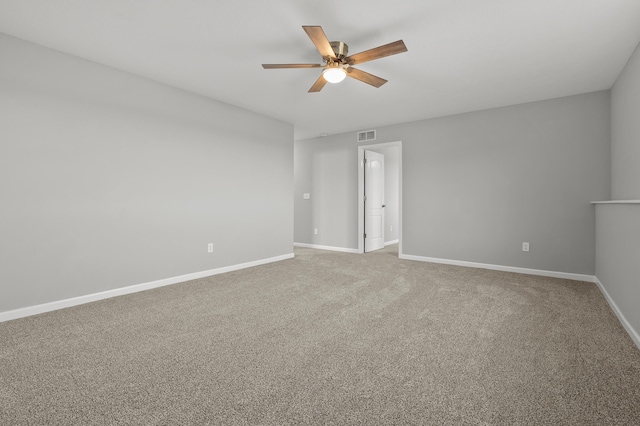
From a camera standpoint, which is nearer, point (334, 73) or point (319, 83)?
point (334, 73)

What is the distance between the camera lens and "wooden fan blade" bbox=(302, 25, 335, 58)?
2014 millimetres

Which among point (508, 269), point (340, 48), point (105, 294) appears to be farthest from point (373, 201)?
point (105, 294)

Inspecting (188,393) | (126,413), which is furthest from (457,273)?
(126,413)

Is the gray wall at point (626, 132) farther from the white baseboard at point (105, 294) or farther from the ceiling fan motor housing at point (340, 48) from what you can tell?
the white baseboard at point (105, 294)

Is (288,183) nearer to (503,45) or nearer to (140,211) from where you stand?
(140,211)

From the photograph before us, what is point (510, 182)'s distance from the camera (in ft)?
14.2

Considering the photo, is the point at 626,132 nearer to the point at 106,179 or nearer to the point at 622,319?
the point at 622,319

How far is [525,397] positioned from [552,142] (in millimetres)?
3932

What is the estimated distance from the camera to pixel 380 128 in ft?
18.5

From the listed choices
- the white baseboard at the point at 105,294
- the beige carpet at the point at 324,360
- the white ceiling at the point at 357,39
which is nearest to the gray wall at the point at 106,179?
the white baseboard at the point at 105,294

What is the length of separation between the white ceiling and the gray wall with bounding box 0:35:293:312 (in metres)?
0.30

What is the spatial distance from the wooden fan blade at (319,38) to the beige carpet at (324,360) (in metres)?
2.27

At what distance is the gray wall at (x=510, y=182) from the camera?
3.83 meters

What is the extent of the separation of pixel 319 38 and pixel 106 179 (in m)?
2.70
